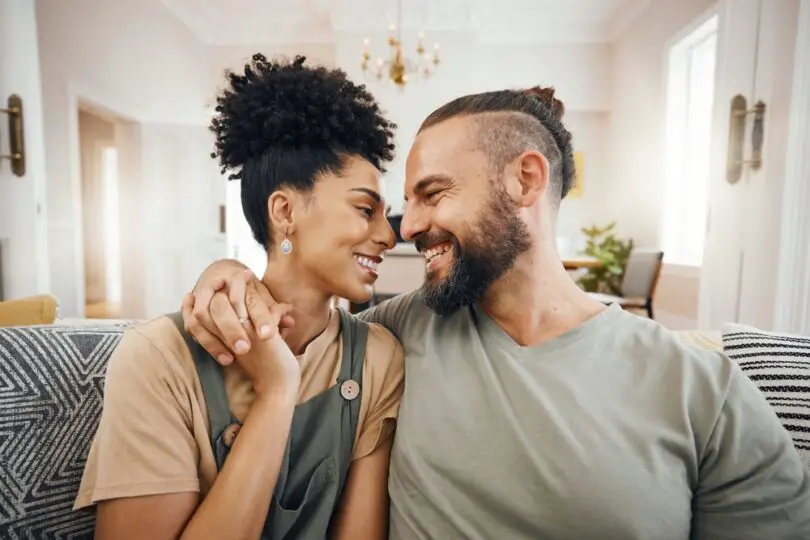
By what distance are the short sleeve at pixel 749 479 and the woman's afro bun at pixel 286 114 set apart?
0.79 m

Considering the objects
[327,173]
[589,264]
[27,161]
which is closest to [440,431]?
[327,173]

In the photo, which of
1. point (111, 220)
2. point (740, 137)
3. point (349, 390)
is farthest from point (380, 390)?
point (111, 220)

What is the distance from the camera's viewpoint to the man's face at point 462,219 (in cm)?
97

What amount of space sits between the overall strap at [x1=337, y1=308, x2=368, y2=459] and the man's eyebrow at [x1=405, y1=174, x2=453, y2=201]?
304 mm

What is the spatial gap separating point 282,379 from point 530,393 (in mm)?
417

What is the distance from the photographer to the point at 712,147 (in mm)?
2814

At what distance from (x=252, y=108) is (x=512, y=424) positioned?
2.43 feet

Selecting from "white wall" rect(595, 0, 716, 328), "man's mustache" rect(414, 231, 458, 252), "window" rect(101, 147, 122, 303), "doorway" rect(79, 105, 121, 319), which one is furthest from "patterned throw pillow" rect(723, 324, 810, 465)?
"window" rect(101, 147, 122, 303)

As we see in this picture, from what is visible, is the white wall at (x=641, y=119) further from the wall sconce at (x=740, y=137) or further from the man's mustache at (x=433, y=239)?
the man's mustache at (x=433, y=239)

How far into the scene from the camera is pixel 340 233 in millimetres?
900

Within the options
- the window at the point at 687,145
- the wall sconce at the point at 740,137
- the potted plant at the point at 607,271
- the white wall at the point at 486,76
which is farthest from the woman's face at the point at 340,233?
the white wall at the point at 486,76

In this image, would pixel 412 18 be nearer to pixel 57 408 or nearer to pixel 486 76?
pixel 486 76

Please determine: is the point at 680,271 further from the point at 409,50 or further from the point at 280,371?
the point at 280,371

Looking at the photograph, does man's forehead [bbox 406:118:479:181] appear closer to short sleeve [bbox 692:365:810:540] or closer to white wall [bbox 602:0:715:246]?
short sleeve [bbox 692:365:810:540]
